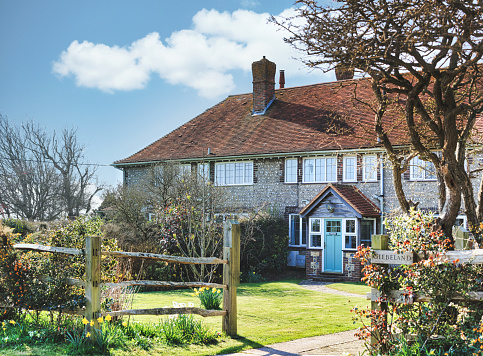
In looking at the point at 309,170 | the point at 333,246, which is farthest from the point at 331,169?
the point at 333,246

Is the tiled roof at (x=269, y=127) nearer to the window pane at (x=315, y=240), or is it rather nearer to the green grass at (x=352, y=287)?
the window pane at (x=315, y=240)

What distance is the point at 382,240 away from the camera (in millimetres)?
7352

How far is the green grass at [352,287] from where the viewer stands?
1785cm

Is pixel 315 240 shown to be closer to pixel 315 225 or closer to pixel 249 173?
pixel 315 225

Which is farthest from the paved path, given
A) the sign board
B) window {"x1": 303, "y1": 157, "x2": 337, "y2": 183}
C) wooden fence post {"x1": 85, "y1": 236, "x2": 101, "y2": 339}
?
window {"x1": 303, "y1": 157, "x2": 337, "y2": 183}

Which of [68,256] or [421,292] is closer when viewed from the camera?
[421,292]

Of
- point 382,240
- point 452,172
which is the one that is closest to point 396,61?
point 452,172

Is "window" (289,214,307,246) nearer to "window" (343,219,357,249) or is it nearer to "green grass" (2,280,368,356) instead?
"window" (343,219,357,249)

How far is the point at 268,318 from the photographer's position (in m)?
11.4

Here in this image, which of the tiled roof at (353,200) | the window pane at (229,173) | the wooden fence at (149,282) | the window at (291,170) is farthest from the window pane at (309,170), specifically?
the wooden fence at (149,282)

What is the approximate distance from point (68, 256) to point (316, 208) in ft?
50.8

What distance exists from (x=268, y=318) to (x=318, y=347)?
119 inches

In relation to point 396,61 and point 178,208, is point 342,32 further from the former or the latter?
point 178,208

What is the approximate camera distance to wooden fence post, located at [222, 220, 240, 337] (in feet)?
30.0
